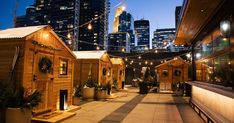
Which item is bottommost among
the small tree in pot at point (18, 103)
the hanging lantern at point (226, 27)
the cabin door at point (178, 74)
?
the small tree in pot at point (18, 103)

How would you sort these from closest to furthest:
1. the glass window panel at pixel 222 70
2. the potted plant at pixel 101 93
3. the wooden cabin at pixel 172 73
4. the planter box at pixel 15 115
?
the glass window panel at pixel 222 70, the planter box at pixel 15 115, the potted plant at pixel 101 93, the wooden cabin at pixel 172 73

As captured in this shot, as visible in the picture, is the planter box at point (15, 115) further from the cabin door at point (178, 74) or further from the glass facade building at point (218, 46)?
the cabin door at point (178, 74)

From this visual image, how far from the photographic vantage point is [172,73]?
23.9 metres

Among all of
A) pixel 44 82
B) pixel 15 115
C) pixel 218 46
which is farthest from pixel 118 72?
pixel 15 115

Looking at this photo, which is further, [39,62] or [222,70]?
[39,62]

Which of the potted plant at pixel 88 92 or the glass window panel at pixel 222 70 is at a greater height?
the glass window panel at pixel 222 70

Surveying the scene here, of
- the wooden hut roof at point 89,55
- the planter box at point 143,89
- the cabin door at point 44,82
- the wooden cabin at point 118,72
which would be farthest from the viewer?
the wooden cabin at point 118,72

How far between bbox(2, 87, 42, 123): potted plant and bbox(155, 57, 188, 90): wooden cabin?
18487 mm

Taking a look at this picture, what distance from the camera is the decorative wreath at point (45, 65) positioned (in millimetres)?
8312

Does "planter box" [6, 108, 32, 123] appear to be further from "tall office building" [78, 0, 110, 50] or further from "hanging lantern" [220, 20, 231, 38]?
"tall office building" [78, 0, 110, 50]

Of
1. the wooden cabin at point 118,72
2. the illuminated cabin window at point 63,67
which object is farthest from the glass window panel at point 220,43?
the wooden cabin at point 118,72

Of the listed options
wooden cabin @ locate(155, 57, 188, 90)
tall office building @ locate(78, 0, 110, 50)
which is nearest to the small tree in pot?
wooden cabin @ locate(155, 57, 188, 90)

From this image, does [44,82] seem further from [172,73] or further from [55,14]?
[55,14]

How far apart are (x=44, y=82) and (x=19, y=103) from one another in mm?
1870
